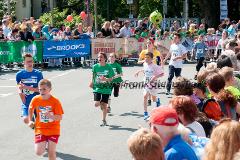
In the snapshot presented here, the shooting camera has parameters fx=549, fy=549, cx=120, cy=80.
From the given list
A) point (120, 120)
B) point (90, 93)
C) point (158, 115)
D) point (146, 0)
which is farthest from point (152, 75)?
point (146, 0)

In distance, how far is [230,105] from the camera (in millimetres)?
7066

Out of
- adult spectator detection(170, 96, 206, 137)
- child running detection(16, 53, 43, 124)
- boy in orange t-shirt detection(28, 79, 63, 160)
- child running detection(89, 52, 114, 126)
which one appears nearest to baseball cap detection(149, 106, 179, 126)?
adult spectator detection(170, 96, 206, 137)

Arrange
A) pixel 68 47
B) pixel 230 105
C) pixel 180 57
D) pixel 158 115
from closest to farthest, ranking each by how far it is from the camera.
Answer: pixel 158 115, pixel 230 105, pixel 180 57, pixel 68 47

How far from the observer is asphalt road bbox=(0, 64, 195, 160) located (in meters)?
10.2

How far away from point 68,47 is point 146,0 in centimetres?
2366

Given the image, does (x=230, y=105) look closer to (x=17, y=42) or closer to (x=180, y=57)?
(x=180, y=57)

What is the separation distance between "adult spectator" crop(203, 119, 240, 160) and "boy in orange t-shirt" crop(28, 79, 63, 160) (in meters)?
4.89

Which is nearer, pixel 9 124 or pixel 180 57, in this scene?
pixel 9 124

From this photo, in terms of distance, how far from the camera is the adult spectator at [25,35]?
80.2 feet

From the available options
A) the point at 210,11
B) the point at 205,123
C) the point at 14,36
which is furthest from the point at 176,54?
the point at 210,11

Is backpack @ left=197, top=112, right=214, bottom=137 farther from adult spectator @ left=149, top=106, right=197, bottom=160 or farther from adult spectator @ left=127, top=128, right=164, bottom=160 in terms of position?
adult spectator @ left=127, top=128, right=164, bottom=160

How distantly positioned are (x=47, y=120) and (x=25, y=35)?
16.0m

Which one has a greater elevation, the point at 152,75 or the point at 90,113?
the point at 152,75

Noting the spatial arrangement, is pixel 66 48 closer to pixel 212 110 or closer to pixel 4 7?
pixel 212 110
